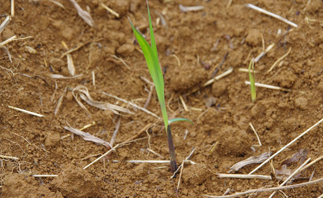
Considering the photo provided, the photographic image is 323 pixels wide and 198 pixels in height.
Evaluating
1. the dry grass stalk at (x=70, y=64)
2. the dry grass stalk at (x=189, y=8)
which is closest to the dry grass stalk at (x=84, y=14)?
the dry grass stalk at (x=70, y=64)

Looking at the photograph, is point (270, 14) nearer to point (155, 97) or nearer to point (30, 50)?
point (155, 97)

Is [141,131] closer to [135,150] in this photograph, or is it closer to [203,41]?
[135,150]

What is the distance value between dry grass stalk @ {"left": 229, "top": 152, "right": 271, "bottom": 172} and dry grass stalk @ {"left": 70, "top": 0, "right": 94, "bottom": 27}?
1.29m

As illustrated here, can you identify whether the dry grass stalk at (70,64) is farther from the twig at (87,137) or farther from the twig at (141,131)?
the twig at (141,131)

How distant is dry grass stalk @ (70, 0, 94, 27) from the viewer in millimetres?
2186

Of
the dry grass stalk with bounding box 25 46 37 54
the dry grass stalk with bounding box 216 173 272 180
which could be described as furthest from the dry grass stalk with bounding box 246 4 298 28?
the dry grass stalk with bounding box 25 46 37 54

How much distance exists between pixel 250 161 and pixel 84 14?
141 centimetres

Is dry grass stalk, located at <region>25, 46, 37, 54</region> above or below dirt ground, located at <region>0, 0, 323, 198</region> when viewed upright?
above

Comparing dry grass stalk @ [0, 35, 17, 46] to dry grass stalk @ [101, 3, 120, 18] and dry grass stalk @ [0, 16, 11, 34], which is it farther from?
dry grass stalk @ [101, 3, 120, 18]

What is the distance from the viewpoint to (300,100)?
1844 mm

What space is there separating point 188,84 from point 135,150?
516 mm

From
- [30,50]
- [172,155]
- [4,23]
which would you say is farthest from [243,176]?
[4,23]

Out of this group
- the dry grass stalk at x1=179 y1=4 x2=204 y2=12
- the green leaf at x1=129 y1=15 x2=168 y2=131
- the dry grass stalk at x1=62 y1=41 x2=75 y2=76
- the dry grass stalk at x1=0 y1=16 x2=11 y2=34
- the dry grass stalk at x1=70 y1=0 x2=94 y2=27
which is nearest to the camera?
the green leaf at x1=129 y1=15 x2=168 y2=131

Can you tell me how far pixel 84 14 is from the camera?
2.19 metres
